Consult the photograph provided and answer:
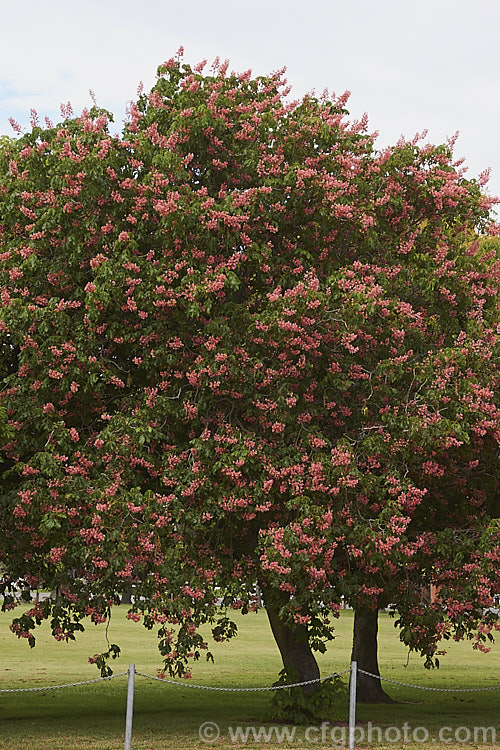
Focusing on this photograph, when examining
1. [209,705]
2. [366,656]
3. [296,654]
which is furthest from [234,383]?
[366,656]

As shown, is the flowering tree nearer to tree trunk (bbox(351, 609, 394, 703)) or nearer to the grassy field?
the grassy field

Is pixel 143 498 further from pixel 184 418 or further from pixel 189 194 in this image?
pixel 189 194

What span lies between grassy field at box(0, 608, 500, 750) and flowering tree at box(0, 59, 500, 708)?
1908 mm

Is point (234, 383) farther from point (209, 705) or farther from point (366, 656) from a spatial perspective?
point (366, 656)

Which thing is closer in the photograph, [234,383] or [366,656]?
[234,383]

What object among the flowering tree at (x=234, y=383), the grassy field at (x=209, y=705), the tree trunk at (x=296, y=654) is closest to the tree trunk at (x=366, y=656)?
the grassy field at (x=209, y=705)

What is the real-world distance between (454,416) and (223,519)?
4627 mm

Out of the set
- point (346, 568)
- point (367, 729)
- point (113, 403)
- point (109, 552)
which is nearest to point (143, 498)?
point (109, 552)

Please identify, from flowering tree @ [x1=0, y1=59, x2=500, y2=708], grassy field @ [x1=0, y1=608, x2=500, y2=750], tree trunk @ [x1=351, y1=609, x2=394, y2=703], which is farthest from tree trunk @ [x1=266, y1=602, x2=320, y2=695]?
tree trunk @ [x1=351, y1=609, x2=394, y2=703]

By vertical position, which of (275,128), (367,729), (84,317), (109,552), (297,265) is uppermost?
(275,128)

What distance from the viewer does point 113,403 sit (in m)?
18.1

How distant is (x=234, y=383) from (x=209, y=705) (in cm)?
1155

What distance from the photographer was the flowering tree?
1617 cm

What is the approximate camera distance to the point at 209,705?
24484mm
